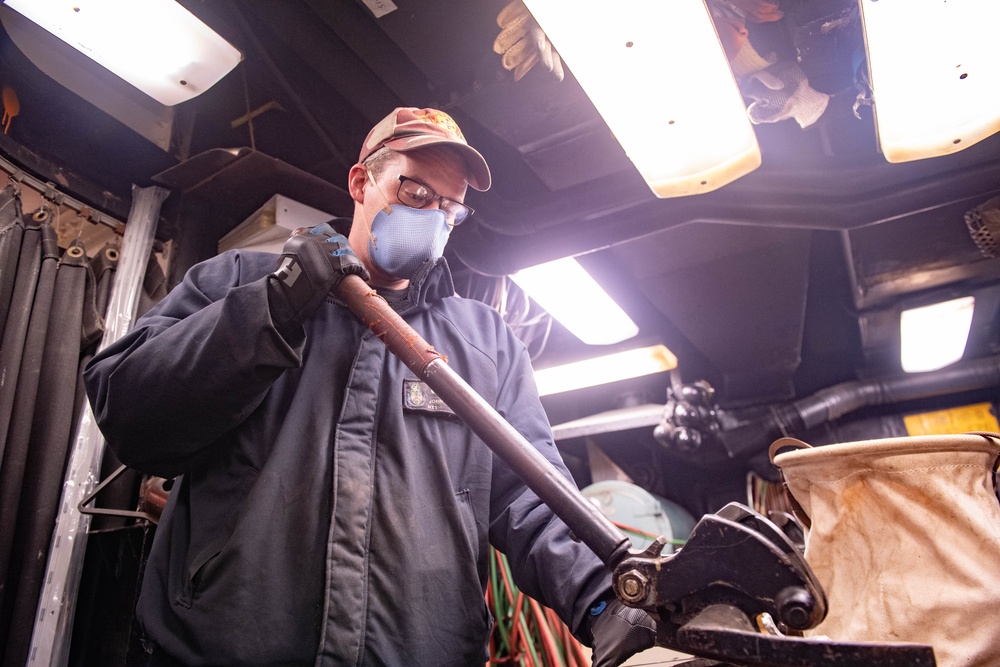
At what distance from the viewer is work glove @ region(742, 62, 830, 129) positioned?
202cm

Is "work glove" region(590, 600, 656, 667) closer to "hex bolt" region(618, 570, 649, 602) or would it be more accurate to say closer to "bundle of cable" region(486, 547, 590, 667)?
"hex bolt" region(618, 570, 649, 602)

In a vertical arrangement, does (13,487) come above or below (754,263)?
below

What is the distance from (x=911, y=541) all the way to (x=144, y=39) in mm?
2586

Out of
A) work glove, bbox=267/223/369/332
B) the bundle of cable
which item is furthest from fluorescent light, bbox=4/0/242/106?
the bundle of cable

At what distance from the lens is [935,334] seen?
4227 mm

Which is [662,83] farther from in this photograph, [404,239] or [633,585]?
[633,585]

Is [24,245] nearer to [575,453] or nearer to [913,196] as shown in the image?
[913,196]

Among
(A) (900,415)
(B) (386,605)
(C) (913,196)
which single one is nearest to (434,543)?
(B) (386,605)

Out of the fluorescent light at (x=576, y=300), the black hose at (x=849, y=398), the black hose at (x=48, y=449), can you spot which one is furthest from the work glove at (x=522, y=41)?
the black hose at (x=849, y=398)

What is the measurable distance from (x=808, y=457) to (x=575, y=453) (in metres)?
4.66

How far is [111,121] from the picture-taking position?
2.49m

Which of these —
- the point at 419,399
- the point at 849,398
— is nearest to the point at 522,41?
the point at 419,399

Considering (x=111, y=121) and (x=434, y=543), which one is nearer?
(x=434, y=543)

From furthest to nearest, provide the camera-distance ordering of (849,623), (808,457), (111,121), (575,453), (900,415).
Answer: (575,453) < (900,415) < (111,121) < (808,457) < (849,623)
